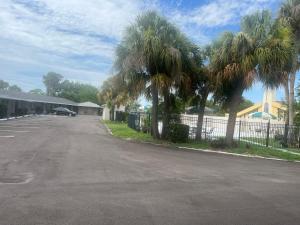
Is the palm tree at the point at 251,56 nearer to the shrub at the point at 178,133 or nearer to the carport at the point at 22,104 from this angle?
the shrub at the point at 178,133

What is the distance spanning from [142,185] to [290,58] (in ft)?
43.1

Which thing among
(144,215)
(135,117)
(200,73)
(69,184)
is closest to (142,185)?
(69,184)

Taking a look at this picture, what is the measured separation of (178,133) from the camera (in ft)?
72.2

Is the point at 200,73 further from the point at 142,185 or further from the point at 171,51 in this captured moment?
the point at 142,185

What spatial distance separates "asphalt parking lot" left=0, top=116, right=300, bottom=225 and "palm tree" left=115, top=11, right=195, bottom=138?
838 cm

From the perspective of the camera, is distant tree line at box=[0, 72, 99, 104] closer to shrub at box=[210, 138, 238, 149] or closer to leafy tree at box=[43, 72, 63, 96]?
leafy tree at box=[43, 72, 63, 96]

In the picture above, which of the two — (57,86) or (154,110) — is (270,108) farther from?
(57,86)

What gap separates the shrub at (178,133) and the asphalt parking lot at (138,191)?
8189 mm

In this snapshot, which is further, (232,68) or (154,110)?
(154,110)

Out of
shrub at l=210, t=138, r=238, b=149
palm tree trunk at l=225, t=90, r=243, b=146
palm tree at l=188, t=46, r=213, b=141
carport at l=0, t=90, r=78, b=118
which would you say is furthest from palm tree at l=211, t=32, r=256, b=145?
carport at l=0, t=90, r=78, b=118

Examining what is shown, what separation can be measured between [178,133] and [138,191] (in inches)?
540

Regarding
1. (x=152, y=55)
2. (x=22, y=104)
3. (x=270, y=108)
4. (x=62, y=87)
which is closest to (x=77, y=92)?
(x=62, y=87)

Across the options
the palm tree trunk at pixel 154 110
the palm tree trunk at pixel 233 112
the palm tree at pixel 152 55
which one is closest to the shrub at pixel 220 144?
the palm tree trunk at pixel 233 112

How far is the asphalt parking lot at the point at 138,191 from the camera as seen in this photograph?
6508 millimetres
